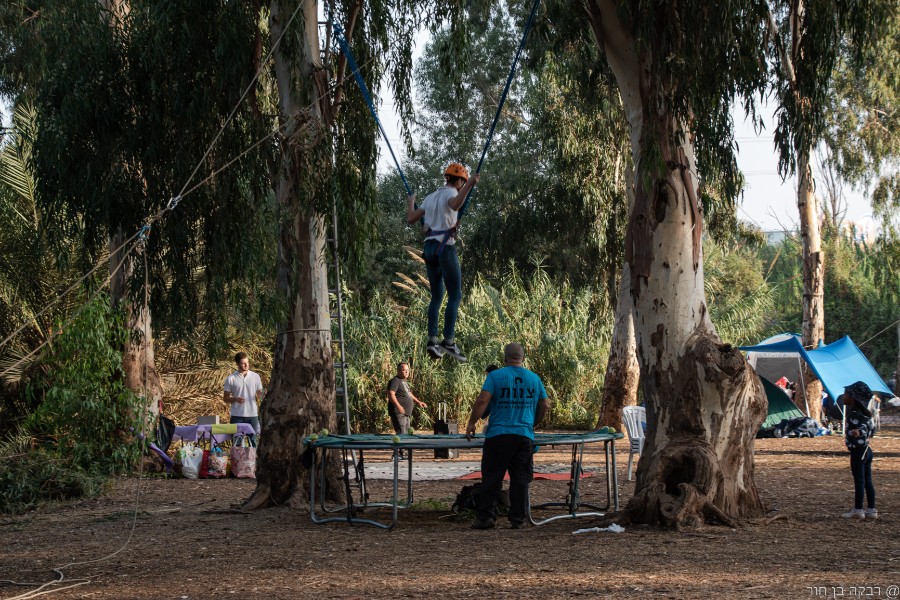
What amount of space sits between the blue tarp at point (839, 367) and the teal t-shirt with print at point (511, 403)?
46.5ft

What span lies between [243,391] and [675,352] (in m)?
7.62

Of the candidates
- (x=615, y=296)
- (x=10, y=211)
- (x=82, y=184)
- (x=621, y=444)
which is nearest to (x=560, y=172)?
(x=615, y=296)

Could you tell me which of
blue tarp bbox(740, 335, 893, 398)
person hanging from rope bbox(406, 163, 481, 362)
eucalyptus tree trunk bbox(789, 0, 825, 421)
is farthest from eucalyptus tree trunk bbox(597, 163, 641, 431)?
person hanging from rope bbox(406, 163, 481, 362)

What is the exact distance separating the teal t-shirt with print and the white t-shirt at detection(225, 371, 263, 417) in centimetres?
660

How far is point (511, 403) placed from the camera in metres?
9.04

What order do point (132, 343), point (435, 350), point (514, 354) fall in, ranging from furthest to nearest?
point (132, 343)
point (435, 350)
point (514, 354)

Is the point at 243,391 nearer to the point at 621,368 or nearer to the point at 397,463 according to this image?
the point at 397,463

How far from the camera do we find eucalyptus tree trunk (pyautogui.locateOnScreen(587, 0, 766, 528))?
8.79 m

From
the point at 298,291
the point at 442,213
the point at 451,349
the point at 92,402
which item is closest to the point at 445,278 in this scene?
the point at 442,213

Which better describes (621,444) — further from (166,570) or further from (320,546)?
(166,570)

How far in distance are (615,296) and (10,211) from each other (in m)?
11.8

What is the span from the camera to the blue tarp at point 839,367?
71.4ft

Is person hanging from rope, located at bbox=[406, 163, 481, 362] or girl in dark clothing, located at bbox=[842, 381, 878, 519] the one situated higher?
person hanging from rope, located at bbox=[406, 163, 481, 362]

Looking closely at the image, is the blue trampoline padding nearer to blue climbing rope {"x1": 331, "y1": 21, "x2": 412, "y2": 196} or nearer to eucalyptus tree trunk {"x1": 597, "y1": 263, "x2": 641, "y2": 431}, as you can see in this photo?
blue climbing rope {"x1": 331, "y1": 21, "x2": 412, "y2": 196}
